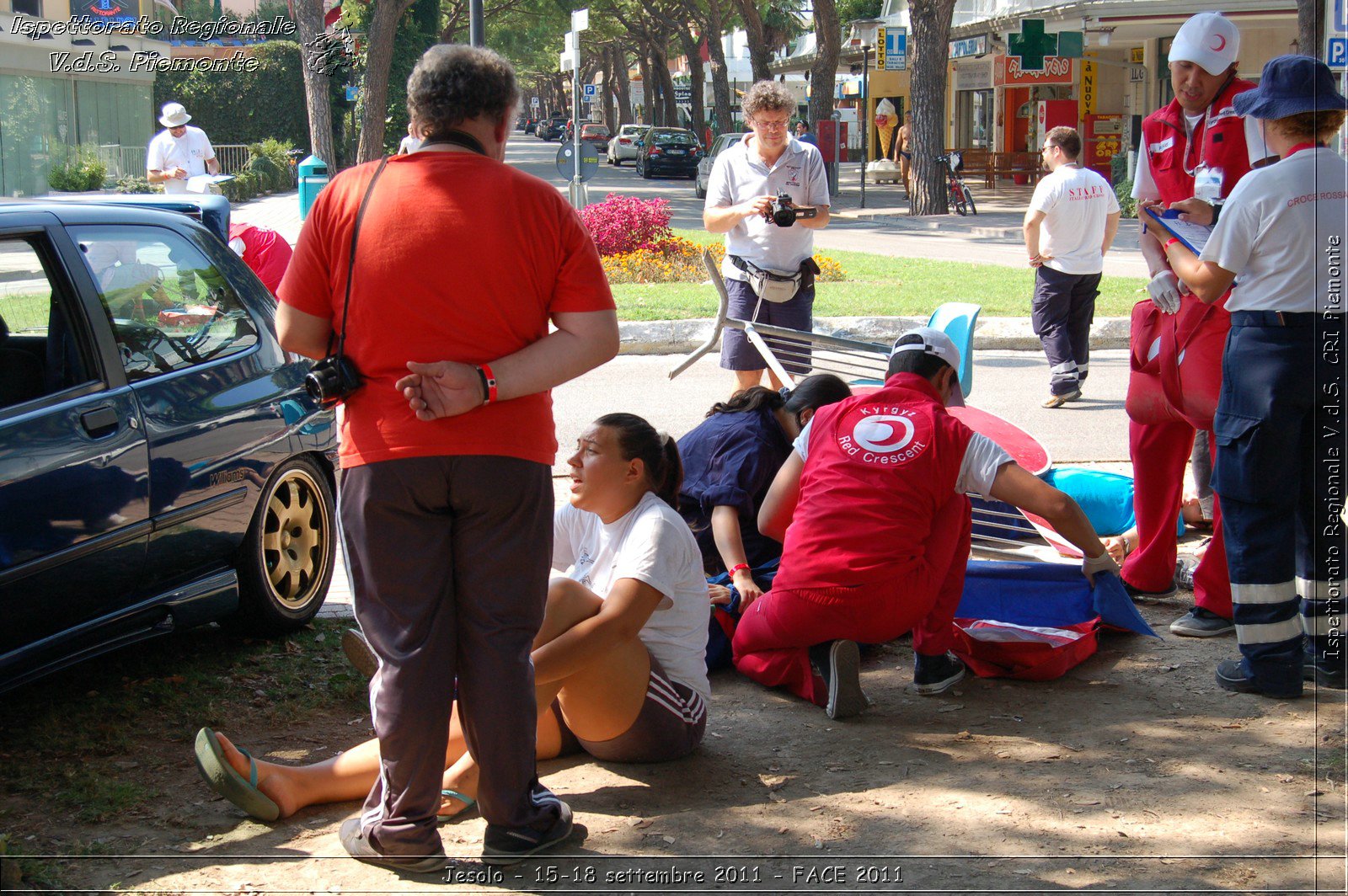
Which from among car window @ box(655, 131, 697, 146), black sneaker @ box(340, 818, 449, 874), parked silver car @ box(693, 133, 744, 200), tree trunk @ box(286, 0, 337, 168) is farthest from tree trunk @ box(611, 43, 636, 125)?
black sneaker @ box(340, 818, 449, 874)

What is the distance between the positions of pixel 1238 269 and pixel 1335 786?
159 centimetres

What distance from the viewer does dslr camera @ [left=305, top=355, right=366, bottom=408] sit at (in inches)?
113

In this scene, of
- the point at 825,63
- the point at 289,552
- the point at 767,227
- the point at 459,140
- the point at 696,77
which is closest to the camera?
the point at 459,140

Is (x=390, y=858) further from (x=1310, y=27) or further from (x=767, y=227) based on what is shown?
(x=1310, y=27)

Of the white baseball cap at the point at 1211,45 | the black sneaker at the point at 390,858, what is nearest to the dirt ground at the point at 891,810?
the black sneaker at the point at 390,858

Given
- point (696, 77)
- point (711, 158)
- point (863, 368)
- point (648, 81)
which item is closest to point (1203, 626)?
point (863, 368)

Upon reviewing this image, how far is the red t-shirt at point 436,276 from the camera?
2848 mm

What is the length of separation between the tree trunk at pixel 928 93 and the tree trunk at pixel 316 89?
10978 mm

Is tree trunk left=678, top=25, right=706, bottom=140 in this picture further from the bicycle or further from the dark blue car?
the dark blue car

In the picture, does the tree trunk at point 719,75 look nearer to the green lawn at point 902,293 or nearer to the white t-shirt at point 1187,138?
the green lawn at point 902,293

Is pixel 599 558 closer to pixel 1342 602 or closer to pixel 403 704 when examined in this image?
pixel 403 704

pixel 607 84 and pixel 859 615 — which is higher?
pixel 607 84

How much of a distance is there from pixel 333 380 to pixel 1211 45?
371 centimetres

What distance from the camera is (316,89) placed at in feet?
70.0
